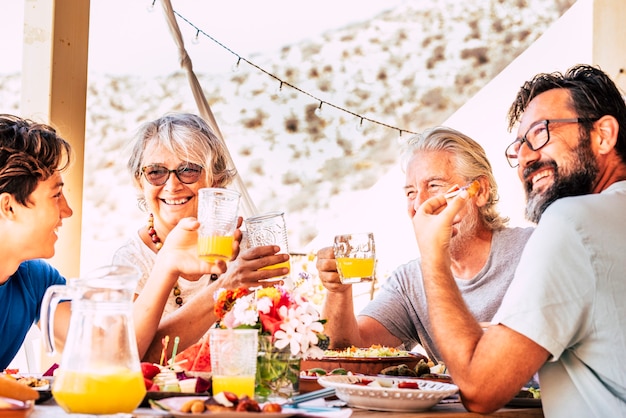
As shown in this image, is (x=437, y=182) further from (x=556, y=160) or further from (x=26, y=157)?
(x=26, y=157)

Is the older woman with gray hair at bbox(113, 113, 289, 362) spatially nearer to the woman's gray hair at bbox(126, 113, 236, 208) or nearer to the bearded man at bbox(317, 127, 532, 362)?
the woman's gray hair at bbox(126, 113, 236, 208)

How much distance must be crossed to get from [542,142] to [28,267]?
1.70m

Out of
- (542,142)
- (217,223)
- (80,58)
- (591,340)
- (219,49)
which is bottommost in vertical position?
(591,340)

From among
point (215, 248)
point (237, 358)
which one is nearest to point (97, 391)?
point (237, 358)

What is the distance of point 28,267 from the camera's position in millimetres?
2494

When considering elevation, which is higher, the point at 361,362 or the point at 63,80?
the point at 63,80

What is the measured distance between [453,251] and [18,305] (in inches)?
63.5

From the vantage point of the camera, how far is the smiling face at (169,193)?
2797 mm

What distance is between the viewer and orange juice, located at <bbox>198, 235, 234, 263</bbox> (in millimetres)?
1747

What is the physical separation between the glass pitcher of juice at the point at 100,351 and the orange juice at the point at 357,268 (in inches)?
38.8

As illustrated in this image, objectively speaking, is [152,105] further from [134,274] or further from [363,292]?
[134,274]

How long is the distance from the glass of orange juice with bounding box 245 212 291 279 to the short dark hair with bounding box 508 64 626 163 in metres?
0.86

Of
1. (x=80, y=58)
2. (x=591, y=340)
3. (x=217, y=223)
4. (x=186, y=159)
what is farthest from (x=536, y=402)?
(x=80, y=58)

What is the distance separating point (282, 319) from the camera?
1.64 meters
